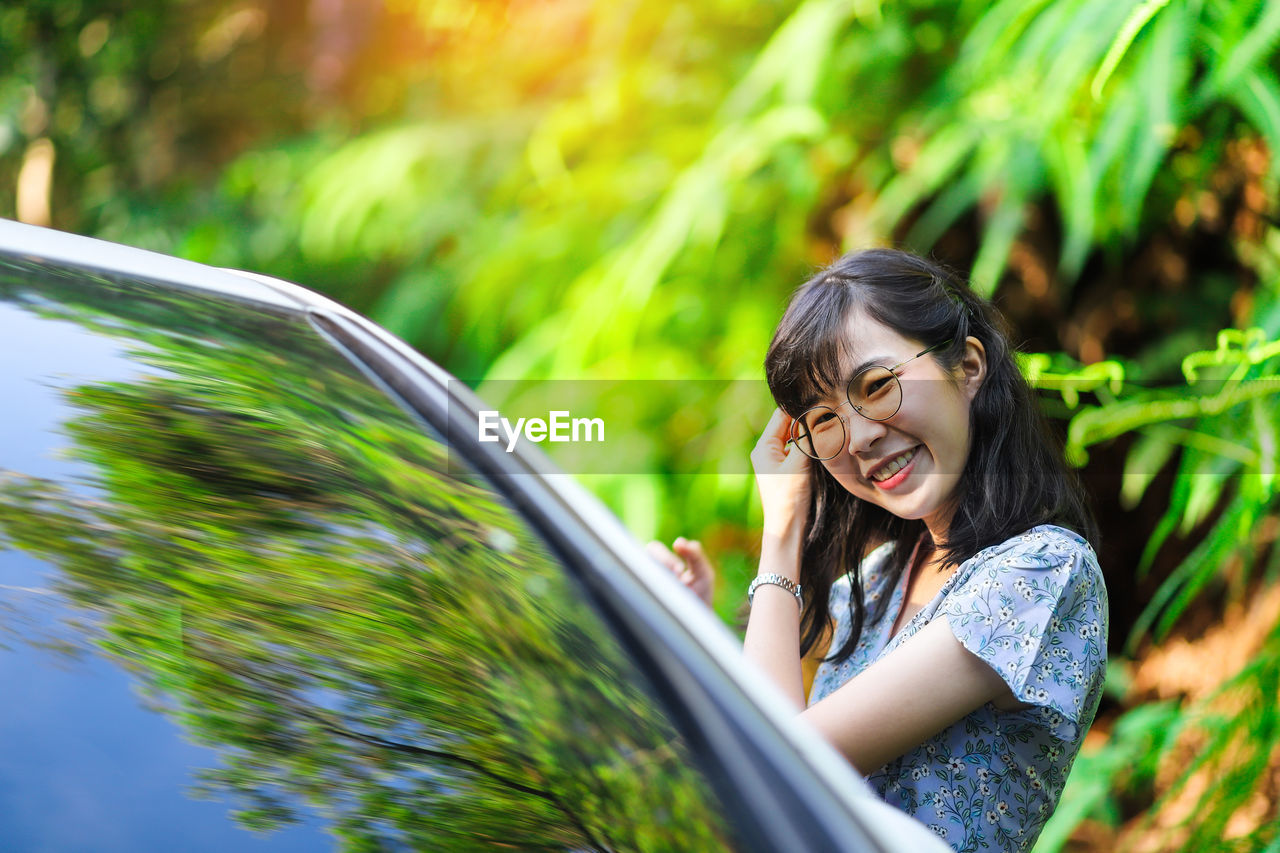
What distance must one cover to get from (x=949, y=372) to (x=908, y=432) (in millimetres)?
85

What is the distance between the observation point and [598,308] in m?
2.53

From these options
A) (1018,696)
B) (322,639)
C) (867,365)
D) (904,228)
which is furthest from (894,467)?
(904,228)

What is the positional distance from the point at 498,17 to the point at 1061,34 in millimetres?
2406

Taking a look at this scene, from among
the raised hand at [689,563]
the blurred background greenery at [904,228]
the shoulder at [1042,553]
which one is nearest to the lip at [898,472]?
the shoulder at [1042,553]

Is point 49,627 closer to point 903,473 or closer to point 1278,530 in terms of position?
point 903,473

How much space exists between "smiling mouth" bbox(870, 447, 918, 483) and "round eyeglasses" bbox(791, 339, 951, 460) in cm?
4

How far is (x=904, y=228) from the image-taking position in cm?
260

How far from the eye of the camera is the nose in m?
0.93

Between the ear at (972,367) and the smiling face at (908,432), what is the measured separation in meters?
0.02

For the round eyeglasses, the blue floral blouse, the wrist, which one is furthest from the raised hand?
the blue floral blouse

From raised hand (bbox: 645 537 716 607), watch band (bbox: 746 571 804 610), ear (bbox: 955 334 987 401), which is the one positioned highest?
ear (bbox: 955 334 987 401)

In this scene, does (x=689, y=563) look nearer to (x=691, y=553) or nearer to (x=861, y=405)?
(x=691, y=553)

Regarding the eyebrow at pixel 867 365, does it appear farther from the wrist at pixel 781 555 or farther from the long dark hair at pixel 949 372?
the wrist at pixel 781 555

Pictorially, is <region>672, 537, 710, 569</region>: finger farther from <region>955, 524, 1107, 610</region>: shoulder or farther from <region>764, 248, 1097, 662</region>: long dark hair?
<region>955, 524, 1107, 610</region>: shoulder
